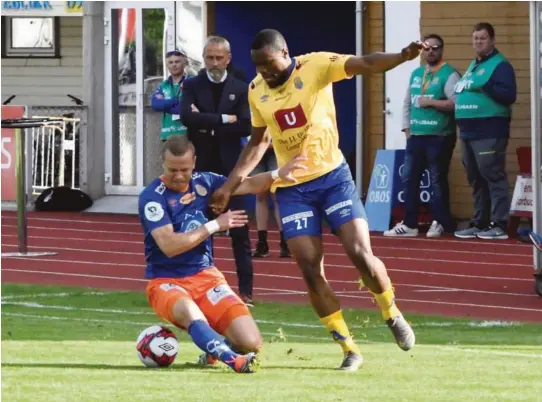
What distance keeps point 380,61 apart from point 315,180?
2.98 feet

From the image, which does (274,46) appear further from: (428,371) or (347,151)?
(347,151)

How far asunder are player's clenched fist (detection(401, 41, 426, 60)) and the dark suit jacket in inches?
205

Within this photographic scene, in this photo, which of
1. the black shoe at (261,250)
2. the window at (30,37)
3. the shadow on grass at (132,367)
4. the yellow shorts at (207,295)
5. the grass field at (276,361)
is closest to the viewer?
the grass field at (276,361)

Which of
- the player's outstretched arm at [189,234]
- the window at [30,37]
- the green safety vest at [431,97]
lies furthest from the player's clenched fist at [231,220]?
the window at [30,37]

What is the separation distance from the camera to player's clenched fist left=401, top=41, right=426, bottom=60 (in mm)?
9406

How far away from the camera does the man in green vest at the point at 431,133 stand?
63.2 ft

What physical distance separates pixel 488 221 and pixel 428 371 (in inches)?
406

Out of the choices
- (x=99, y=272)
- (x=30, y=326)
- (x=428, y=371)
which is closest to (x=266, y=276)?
(x=99, y=272)

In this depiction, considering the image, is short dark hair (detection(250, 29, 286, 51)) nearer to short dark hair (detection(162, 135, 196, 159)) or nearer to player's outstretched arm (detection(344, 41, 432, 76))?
player's outstretched arm (detection(344, 41, 432, 76))

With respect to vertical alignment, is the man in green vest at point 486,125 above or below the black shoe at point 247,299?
above

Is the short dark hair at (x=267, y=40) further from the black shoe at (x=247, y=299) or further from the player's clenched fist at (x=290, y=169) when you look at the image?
the black shoe at (x=247, y=299)

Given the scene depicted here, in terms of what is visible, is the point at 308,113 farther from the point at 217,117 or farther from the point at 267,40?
the point at 217,117

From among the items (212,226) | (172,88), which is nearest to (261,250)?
(172,88)

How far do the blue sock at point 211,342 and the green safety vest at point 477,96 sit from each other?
930cm
